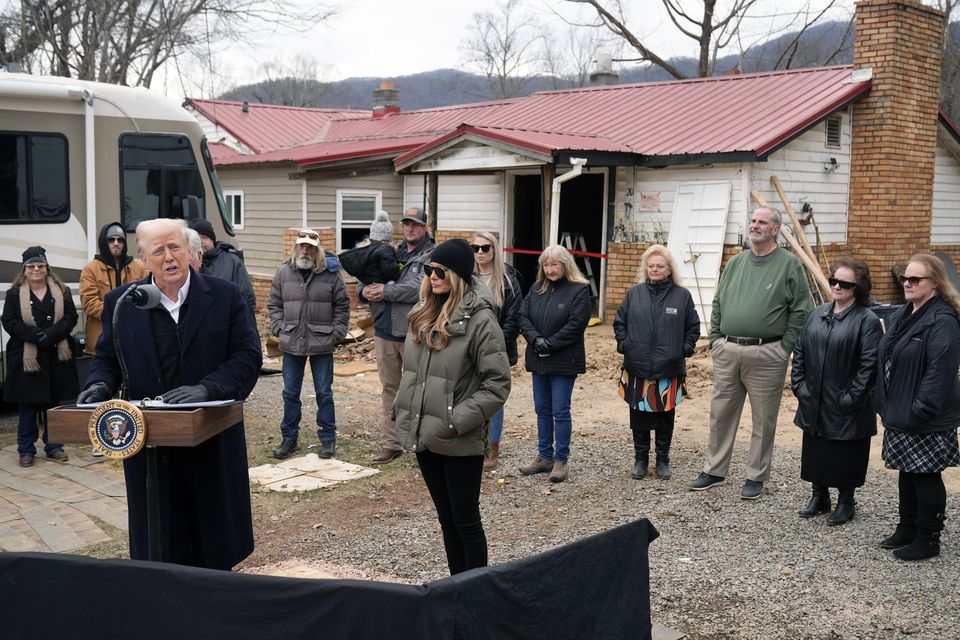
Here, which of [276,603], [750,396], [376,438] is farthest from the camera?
[376,438]

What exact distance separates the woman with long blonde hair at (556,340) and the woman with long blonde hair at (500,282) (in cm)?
15

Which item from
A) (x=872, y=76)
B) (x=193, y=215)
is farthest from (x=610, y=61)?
(x=193, y=215)

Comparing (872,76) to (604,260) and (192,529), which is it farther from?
(192,529)

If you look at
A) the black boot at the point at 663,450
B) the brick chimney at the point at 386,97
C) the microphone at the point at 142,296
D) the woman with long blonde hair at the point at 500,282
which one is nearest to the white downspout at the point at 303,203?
the brick chimney at the point at 386,97

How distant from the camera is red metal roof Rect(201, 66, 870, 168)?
13.5 meters

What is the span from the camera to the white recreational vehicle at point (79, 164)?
28.7ft

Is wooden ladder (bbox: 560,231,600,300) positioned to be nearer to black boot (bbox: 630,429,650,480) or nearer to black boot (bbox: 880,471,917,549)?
black boot (bbox: 630,429,650,480)

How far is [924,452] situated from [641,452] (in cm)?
227

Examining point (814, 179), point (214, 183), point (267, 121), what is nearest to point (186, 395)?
point (214, 183)

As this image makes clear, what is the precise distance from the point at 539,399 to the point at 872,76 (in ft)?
33.2

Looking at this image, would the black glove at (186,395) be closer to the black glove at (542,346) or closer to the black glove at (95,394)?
the black glove at (95,394)

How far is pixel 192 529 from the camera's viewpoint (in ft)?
12.3

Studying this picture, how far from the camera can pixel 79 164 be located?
30.0 feet

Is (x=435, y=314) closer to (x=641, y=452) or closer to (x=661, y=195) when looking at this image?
(x=641, y=452)
